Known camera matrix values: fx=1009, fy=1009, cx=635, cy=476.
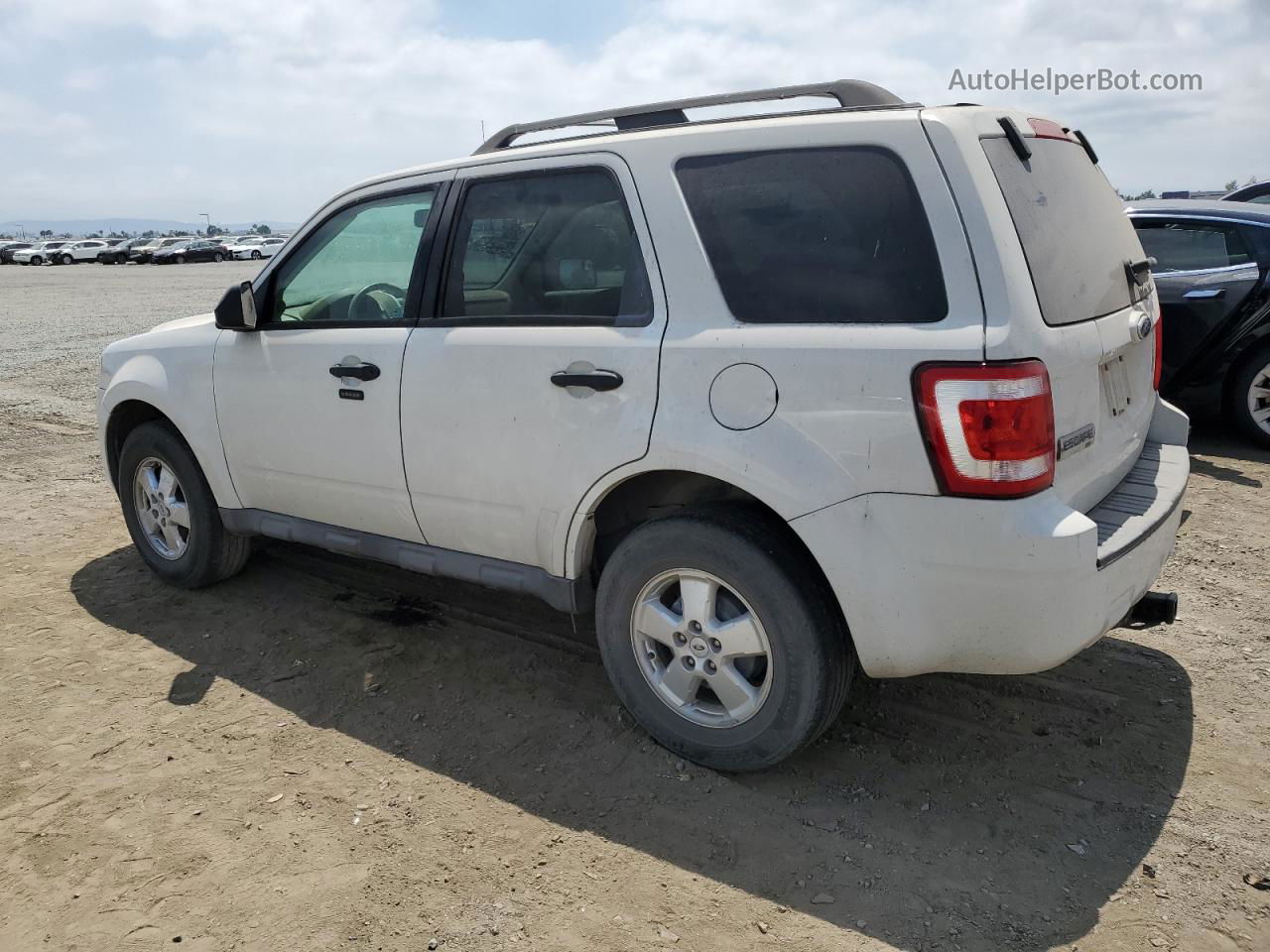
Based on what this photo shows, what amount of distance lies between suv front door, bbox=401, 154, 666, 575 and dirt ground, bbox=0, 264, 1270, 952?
756mm

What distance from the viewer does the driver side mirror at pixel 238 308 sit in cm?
420

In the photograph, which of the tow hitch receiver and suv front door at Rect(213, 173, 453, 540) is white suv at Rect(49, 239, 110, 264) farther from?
the tow hitch receiver

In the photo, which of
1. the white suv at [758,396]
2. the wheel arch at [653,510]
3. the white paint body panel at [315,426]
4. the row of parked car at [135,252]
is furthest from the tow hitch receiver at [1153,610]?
the row of parked car at [135,252]

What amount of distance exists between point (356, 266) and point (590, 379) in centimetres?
145

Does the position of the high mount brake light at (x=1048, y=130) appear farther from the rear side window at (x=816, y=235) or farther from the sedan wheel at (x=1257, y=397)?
the sedan wheel at (x=1257, y=397)

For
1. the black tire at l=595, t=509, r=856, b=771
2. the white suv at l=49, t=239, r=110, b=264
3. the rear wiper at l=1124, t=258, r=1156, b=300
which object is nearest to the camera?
the black tire at l=595, t=509, r=856, b=771

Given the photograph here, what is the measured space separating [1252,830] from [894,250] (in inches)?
77.3

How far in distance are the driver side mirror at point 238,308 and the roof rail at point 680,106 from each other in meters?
1.17

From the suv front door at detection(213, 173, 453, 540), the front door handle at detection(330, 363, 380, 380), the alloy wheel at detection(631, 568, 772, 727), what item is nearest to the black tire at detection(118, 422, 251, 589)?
the suv front door at detection(213, 173, 453, 540)

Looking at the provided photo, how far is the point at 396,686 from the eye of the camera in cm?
398

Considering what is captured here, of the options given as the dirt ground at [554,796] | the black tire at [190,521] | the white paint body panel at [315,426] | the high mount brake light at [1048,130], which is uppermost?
the high mount brake light at [1048,130]

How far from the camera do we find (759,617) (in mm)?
3010

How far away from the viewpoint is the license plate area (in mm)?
3057

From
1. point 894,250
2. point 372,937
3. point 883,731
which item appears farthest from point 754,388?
point 372,937
